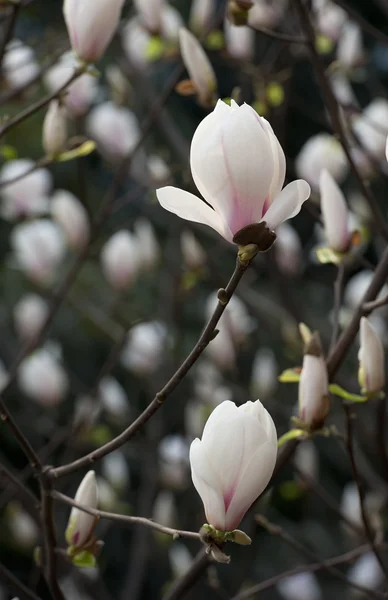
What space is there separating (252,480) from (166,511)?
3.15ft

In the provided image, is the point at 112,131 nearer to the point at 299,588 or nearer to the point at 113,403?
the point at 113,403

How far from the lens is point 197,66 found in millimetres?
604

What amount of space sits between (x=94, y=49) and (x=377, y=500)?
111cm

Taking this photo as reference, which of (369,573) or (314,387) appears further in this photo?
(369,573)

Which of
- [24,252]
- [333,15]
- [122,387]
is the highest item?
[333,15]

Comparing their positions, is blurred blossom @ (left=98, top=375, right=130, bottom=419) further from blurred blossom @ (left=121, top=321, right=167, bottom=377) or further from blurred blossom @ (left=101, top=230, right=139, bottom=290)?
blurred blossom @ (left=101, top=230, right=139, bottom=290)

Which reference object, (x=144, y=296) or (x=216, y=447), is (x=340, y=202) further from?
(x=144, y=296)

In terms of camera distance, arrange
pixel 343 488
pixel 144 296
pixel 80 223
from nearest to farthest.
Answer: pixel 80 223 → pixel 343 488 → pixel 144 296

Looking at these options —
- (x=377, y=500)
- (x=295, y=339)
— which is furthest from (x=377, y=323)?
(x=377, y=500)

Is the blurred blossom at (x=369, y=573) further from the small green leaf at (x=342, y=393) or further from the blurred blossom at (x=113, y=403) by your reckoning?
the small green leaf at (x=342, y=393)

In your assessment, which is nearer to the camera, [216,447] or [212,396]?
[216,447]

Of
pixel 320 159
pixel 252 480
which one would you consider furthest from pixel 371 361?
pixel 320 159

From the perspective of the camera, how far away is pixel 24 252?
129cm

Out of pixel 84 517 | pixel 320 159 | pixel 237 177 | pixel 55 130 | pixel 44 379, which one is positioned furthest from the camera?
pixel 44 379
